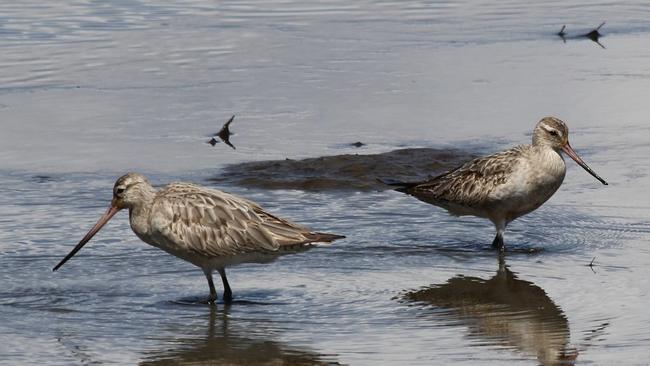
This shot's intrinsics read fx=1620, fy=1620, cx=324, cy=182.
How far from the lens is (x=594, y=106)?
18.4m

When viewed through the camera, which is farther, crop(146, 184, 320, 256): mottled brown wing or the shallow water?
crop(146, 184, 320, 256): mottled brown wing

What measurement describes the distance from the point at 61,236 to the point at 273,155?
11.5 feet

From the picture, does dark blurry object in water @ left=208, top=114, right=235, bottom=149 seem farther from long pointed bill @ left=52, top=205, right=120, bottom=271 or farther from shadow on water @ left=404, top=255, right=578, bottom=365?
shadow on water @ left=404, top=255, right=578, bottom=365

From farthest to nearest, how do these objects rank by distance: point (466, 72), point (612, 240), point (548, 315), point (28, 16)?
1. point (28, 16)
2. point (466, 72)
3. point (612, 240)
4. point (548, 315)

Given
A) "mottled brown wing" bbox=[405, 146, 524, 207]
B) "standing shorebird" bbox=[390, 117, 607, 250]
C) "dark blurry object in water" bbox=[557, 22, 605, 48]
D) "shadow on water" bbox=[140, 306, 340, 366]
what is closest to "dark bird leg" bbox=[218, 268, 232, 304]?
"shadow on water" bbox=[140, 306, 340, 366]

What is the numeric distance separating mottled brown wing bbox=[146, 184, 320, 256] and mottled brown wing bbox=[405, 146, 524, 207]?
2.52 metres

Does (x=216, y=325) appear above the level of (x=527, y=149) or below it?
below

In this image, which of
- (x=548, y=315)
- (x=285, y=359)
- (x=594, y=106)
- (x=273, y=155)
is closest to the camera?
(x=285, y=359)

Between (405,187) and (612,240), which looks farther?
(405,187)

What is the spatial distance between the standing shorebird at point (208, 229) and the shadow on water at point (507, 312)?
102cm

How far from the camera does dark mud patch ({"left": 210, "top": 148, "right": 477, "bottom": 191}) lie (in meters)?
15.4

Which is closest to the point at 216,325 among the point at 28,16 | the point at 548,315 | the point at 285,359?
the point at 285,359

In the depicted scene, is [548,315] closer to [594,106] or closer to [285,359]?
[285,359]

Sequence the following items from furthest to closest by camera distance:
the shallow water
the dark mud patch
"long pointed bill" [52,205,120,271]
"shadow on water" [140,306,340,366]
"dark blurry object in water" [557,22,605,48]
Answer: "dark blurry object in water" [557,22,605,48], the dark mud patch, "long pointed bill" [52,205,120,271], the shallow water, "shadow on water" [140,306,340,366]
